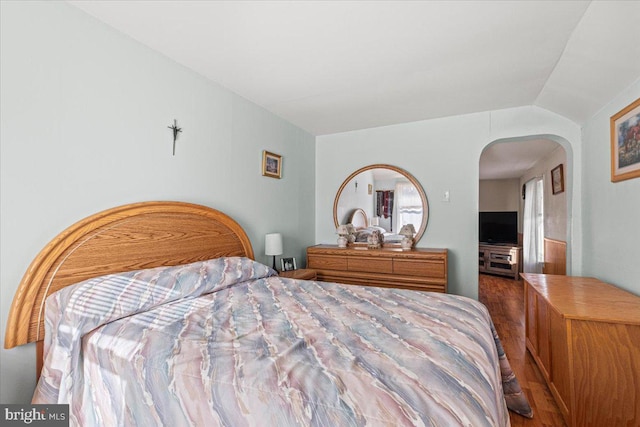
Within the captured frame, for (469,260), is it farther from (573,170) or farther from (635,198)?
(635,198)

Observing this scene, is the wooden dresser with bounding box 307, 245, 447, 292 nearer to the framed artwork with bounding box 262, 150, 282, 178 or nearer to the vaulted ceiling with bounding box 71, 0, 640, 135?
the framed artwork with bounding box 262, 150, 282, 178

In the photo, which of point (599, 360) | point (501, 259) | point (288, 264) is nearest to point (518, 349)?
point (599, 360)

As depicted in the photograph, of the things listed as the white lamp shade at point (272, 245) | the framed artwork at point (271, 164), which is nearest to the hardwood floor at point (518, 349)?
the white lamp shade at point (272, 245)

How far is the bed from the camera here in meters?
0.87

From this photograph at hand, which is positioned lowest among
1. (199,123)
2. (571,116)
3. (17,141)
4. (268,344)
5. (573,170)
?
(268,344)

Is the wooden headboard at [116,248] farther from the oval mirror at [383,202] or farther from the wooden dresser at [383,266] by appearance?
the oval mirror at [383,202]

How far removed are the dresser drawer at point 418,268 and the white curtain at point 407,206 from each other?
1.89 ft

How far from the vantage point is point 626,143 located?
1959 mm

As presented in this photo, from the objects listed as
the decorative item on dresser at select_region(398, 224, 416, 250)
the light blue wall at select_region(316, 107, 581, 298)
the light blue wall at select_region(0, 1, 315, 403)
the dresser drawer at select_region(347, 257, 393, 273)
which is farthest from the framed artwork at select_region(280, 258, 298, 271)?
the light blue wall at select_region(316, 107, 581, 298)

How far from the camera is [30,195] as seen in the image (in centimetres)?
144

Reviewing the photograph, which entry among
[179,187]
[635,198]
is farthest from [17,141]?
[635,198]

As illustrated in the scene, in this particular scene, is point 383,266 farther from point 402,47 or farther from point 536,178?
point 536,178

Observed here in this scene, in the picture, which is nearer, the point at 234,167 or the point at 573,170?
the point at 234,167

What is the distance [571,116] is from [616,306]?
194cm
